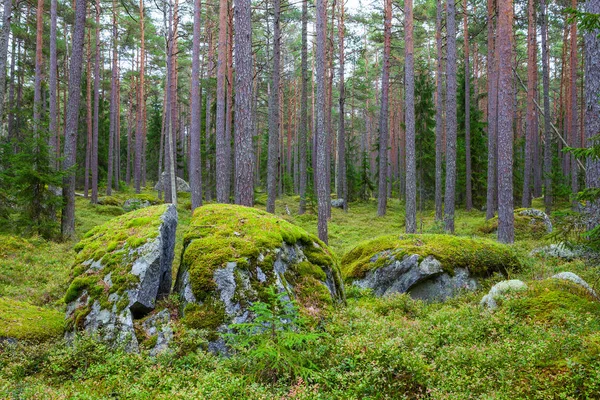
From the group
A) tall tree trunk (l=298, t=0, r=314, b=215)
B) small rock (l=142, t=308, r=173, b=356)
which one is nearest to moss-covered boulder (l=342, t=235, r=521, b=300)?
small rock (l=142, t=308, r=173, b=356)

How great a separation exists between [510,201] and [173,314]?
37.4ft

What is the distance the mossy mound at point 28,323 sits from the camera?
15.1 ft

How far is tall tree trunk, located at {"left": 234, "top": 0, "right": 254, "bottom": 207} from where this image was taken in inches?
391

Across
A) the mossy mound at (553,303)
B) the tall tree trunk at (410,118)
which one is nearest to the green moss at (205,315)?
the mossy mound at (553,303)

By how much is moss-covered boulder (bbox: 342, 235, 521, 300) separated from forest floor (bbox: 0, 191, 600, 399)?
1825mm

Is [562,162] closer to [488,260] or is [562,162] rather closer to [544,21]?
[544,21]

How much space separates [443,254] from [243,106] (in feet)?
21.7

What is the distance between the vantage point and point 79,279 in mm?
5137

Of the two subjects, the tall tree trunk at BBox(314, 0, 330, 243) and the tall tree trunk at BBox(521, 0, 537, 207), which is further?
the tall tree trunk at BBox(521, 0, 537, 207)

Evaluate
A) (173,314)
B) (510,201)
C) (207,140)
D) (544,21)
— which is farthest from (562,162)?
(173,314)

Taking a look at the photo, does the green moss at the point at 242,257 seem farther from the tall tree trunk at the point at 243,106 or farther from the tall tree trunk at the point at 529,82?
the tall tree trunk at the point at 529,82

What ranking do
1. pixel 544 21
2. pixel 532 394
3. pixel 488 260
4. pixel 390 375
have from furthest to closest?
1. pixel 544 21
2. pixel 488 260
3. pixel 390 375
4. pixel 532 394

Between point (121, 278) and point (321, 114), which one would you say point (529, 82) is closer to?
point (321, 114)

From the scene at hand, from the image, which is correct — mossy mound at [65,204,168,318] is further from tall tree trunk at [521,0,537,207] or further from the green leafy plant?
tall tree trunk at [521,0,537,207]
